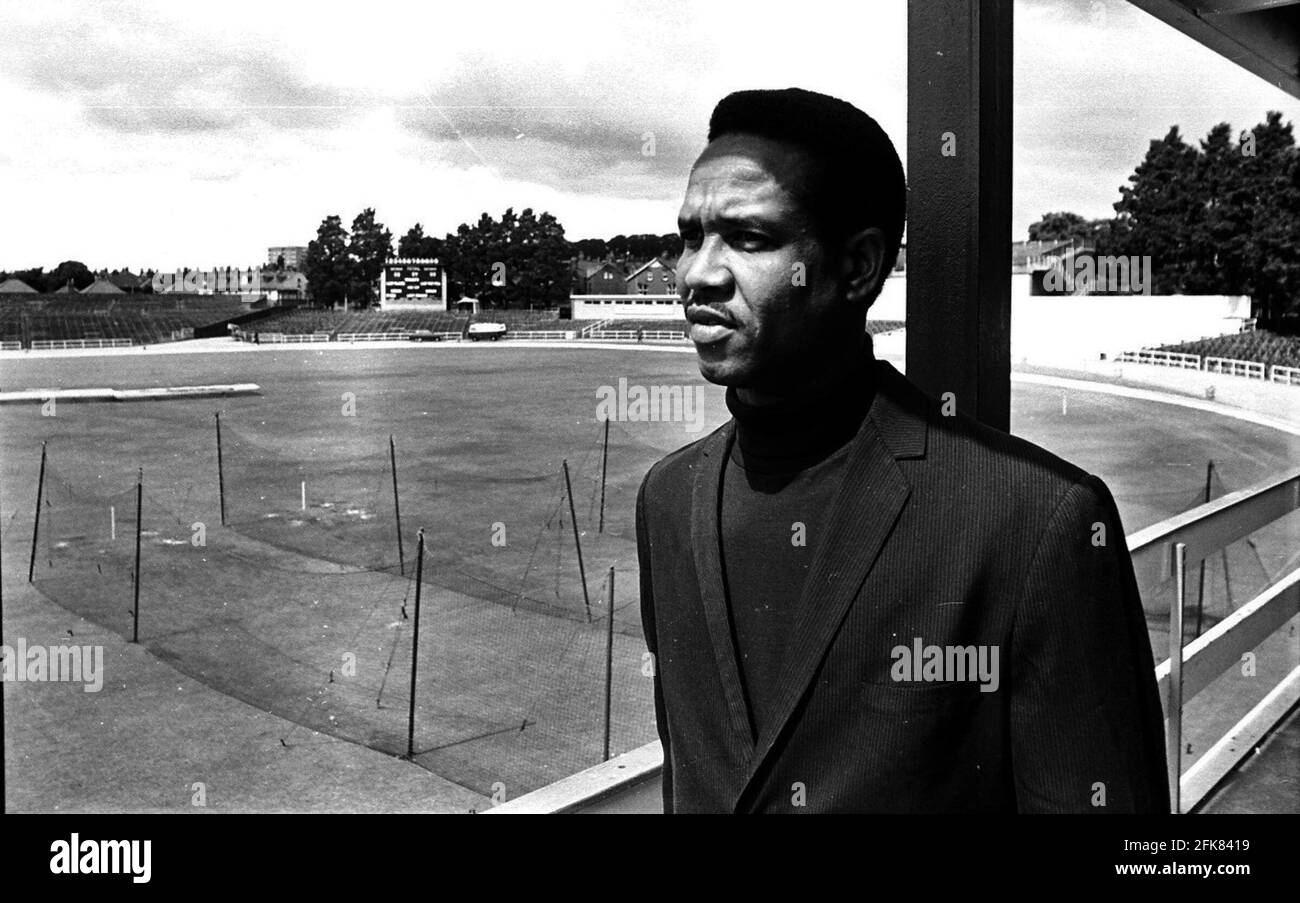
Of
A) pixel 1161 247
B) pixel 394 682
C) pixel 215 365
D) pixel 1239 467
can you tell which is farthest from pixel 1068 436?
pixel 215 365

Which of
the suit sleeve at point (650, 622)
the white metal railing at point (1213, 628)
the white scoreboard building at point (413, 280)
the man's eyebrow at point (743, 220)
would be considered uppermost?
the white scoreboard building at point (413, 280)

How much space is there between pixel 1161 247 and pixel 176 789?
5.31 meters

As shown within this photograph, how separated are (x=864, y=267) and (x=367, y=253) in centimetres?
385

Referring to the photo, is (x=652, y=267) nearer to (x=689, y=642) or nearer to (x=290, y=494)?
(x=689, y=642)

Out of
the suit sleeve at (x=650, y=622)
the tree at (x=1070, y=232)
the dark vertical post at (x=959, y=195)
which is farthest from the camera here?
the tree at (x=1070, y=232)

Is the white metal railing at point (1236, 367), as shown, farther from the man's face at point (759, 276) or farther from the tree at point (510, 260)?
the man's face at point (759, 276)

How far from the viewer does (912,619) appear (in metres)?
0.92

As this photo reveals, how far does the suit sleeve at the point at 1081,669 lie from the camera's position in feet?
2.90

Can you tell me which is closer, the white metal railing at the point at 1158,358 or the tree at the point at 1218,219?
the tree at the point at 1218,219

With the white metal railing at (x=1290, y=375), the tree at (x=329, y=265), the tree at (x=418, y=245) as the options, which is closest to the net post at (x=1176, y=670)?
the tree at (x=418, y=245)

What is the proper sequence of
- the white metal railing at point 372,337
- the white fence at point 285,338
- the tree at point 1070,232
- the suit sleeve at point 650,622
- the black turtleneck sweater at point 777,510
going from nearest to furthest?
the black turtleneck sweater at point 777,510
the suit sleeve at point 650,622
the tree at point 1070,232
the white fence at point 285,338
the white metal railing at point 372,337

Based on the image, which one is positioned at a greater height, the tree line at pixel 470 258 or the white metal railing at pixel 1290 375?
the tree line at pixel 470 258

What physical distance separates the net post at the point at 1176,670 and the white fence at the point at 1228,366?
4.21m

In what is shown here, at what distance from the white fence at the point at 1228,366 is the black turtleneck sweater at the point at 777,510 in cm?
621
